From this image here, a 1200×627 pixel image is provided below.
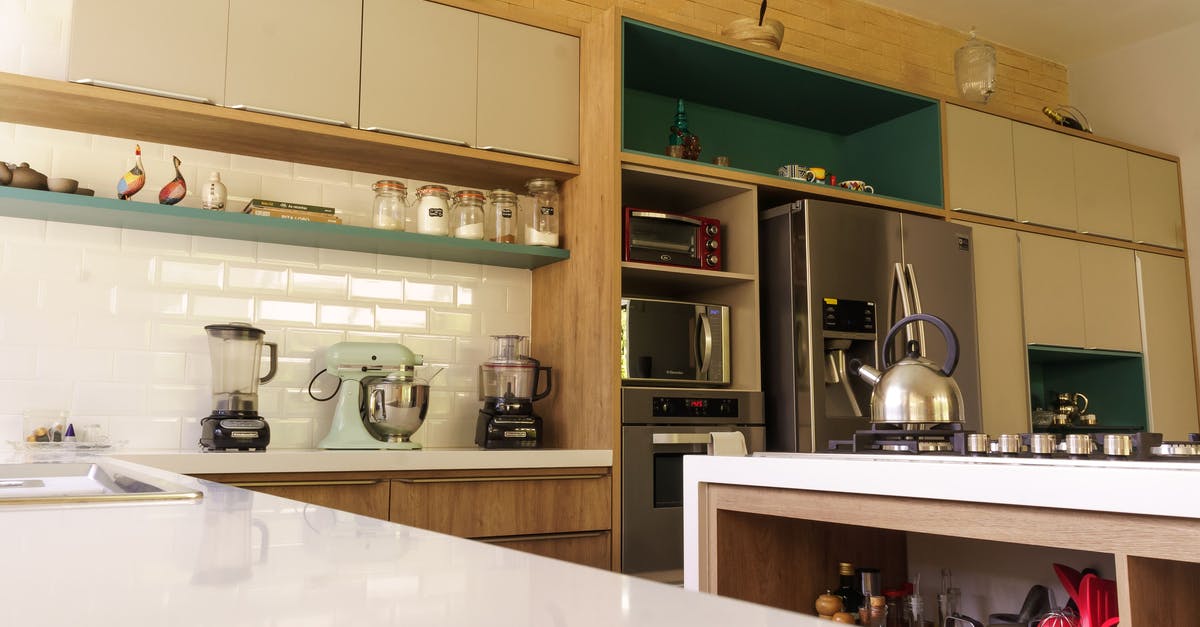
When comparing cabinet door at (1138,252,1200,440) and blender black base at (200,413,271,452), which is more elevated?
cabinet door at (1138,252,1200,440)

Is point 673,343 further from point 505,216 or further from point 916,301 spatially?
point 916,301

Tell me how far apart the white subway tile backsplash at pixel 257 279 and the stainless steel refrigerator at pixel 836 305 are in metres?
1.78

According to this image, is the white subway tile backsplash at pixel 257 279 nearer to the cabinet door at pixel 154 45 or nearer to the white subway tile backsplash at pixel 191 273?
the white subway tile backsplash at pixel 191 273

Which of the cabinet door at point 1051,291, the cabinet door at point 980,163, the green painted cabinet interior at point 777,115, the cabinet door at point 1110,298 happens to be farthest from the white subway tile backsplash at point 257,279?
the cabinet door at point 1110,298

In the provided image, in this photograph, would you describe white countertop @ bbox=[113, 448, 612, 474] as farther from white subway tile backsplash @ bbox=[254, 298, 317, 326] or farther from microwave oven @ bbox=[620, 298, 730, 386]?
white subway tile backsplash @ bbox=[254, 298, 317, 326]

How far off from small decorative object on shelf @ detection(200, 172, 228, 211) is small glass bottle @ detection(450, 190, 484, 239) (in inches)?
30.4

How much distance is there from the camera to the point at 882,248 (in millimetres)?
3697

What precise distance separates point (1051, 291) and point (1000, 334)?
0.46 metres

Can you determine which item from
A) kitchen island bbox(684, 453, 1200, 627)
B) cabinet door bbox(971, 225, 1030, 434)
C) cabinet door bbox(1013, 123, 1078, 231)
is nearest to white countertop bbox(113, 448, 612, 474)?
kitchen island bbox(684, 453, 1200, 627)

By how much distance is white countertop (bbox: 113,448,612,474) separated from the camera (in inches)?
94.1

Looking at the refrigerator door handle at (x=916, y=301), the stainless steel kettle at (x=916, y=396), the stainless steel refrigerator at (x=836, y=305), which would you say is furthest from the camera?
the refrigerator door handle at (x=916, y=301)

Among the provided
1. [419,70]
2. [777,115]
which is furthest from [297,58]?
[777,115]

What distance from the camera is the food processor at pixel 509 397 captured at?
3084 millimetres

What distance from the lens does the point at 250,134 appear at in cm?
292
